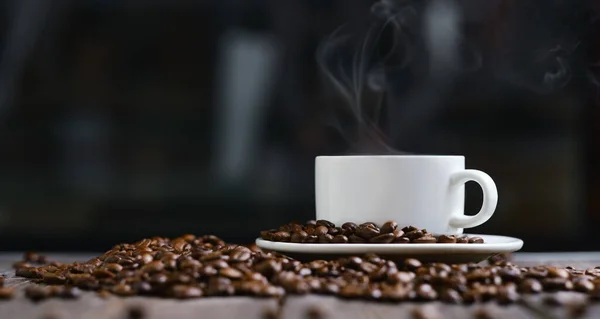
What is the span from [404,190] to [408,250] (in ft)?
0.49

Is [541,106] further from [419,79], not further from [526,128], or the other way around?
[419,79]

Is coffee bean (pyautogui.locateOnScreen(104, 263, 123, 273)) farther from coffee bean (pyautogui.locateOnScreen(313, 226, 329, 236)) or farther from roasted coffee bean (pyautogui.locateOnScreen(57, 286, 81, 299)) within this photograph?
coffee bean (pyautogui.locateOnScreen(313, 226, 329, 236))

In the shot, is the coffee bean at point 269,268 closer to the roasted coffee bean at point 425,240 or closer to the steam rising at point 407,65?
the roasted coffee bean at point 425,240

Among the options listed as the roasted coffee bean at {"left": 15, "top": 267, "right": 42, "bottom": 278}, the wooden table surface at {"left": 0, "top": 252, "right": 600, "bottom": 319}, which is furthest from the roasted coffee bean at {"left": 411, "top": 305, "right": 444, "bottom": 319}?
the roasted coffee bean at {"left": 15, "top": 267, "right": 42, "bottom": 278}

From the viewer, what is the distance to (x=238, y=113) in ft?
5.53

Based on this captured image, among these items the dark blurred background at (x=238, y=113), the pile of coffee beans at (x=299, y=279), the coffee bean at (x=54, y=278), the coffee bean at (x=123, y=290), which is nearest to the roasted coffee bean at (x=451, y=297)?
the pile of coffee beans at (x=299, y=279)

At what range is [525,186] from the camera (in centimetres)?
170

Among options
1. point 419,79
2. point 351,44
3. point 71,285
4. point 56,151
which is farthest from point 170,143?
point 71,285

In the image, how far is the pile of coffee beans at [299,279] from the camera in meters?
0.87

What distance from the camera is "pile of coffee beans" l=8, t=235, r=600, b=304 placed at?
2.85 feet

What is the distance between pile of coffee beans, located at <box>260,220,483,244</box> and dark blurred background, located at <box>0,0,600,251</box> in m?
0.59

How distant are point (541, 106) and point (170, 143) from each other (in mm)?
769

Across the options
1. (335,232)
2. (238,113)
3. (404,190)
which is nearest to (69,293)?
(335,232)

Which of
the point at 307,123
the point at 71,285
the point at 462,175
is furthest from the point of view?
the point at 307,123
